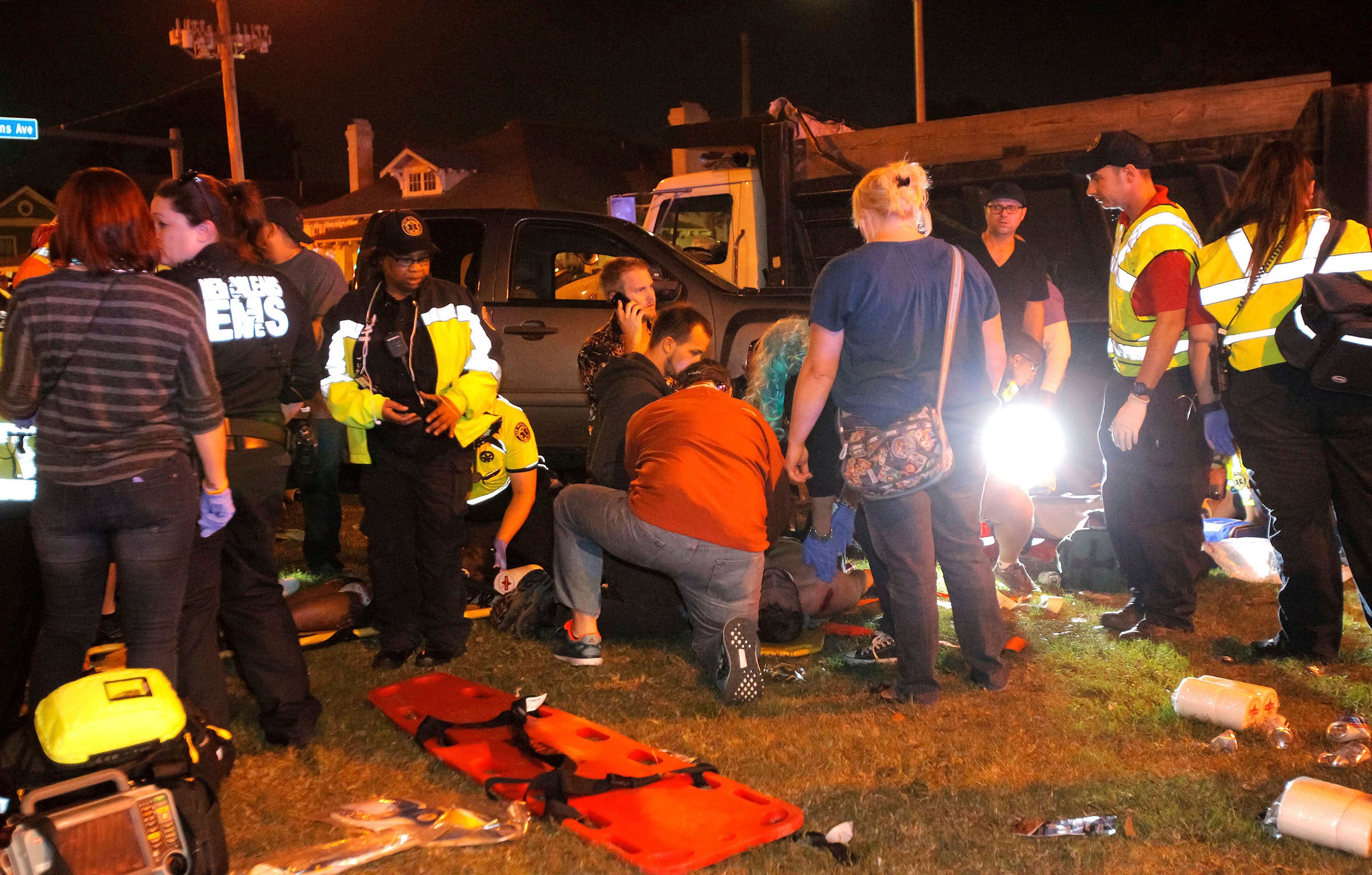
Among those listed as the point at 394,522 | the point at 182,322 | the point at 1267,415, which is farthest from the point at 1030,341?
the point at 182,322

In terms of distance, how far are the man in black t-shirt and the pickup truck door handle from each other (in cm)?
278

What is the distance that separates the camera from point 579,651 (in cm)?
476

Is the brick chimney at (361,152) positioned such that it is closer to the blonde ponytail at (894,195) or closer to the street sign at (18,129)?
the street sign at (18,129)

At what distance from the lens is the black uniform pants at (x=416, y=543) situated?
4.71 meters

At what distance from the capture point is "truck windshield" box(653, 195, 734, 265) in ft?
31.6

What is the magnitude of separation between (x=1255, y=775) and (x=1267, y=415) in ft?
5.04

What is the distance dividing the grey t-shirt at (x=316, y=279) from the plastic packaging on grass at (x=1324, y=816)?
4.96m

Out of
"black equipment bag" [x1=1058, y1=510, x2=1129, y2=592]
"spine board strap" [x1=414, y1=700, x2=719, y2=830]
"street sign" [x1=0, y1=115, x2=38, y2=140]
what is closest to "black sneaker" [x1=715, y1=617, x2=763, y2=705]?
"spine board strap" [x1=414, y1=700, x2=719, y2=830]

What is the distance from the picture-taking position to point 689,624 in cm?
512

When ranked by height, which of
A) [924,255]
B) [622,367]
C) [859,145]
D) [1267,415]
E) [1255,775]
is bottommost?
[1255,775]

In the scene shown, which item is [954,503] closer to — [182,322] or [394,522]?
[394,522]

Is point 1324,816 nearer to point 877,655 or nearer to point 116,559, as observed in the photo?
point 877,655

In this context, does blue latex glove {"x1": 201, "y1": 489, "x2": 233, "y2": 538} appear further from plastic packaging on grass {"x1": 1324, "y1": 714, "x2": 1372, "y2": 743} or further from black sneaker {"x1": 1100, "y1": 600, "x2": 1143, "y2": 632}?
black sneaker {"x1": 1100, "y1": 600, "x2": 1143, "y2": 632}

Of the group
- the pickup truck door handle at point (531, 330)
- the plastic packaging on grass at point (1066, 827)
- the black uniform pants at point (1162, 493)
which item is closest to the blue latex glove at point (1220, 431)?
the black uniform pants at point (1162, 493)
